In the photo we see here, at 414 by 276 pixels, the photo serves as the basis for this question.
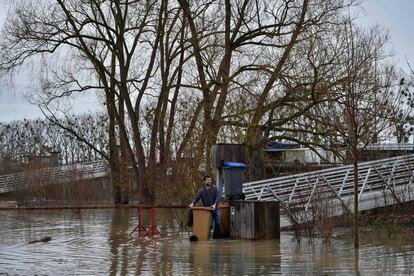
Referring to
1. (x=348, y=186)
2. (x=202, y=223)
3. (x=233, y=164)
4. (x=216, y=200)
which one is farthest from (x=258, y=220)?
(x=348, y=186)

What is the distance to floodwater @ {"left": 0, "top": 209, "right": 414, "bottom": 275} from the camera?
13.1 m

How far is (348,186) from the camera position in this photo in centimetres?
2478

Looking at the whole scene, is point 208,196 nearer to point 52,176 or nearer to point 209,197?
point 209,197

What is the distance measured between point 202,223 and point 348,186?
707 cm

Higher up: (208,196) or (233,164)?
(233,164)

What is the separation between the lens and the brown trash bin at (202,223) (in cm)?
1944

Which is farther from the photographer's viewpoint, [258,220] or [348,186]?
A: [348,186]

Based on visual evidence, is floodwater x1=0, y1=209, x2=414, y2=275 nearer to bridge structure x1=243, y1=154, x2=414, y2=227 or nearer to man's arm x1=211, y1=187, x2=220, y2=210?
man's arm x1=211, y1=187, x2=220, y2=210

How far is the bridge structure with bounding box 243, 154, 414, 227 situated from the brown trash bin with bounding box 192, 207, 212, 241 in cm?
270

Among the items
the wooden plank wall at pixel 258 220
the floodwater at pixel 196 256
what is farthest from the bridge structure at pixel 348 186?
the floodwater at pixel 196 256

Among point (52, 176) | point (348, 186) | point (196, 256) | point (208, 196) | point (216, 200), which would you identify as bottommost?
point (196, 256)

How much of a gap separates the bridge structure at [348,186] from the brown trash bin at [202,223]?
8.87 feet

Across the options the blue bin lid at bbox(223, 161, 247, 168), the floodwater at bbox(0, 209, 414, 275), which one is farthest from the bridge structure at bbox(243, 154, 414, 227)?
the floodwater at bbox(0, 209, 414, 275)

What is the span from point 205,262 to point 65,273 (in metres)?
2.76
